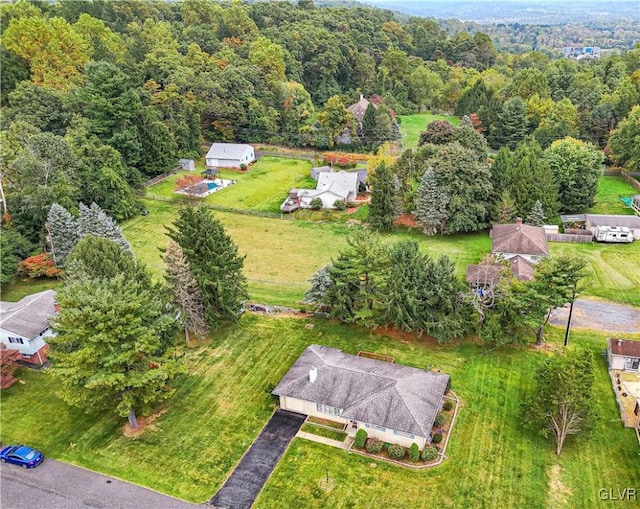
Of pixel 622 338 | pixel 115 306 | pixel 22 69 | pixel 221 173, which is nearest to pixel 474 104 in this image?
pixel 221 173

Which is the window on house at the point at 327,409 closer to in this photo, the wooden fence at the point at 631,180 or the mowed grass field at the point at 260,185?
the mowed grass field at the point at 260,185

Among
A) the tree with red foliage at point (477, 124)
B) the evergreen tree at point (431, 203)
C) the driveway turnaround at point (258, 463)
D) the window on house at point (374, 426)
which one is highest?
the tree with red foliage at point (477, 124)

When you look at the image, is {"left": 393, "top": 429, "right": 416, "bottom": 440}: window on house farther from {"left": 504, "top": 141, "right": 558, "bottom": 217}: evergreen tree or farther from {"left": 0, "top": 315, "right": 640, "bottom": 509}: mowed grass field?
{"left": 504, "top": 141, "right": 558, "bottom": 217}: evergreen tree

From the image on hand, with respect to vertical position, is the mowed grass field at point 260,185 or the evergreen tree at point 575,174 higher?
the evergreen tree at point 575,174

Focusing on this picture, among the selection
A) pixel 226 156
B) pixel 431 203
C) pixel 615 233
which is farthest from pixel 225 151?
pixel 615 233

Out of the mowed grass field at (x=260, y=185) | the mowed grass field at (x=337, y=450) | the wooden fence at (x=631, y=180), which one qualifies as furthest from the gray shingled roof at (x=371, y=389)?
the wooden fence at (x=631, y=180)
